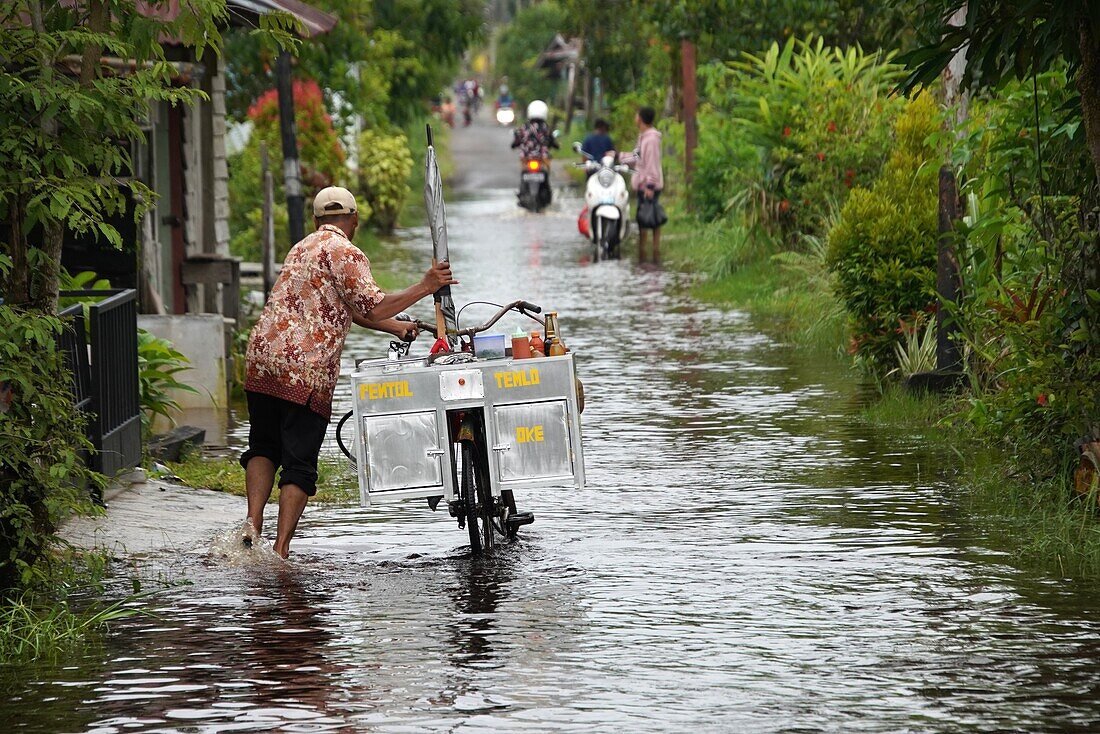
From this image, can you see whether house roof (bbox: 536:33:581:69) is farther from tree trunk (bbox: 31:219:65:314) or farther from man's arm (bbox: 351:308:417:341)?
tree trunk (bbox: 31:219:65:314)

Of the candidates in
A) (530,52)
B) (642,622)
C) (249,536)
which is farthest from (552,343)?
(530,52)

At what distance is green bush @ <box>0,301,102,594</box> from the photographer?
7.12 metres

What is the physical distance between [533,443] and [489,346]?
0.51m

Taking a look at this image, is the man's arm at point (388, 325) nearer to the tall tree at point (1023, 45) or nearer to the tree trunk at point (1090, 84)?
the tall tree at point (1023, 45)

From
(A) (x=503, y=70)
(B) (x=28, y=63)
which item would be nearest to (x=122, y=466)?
(B) (x=28, y=63)

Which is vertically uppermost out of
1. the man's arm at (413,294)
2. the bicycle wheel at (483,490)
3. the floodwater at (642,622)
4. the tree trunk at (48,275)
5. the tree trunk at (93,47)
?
the tree trunk at (93,47)

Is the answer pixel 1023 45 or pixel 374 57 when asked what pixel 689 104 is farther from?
pixel 1023 45

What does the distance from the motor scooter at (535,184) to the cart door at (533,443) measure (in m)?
26.8

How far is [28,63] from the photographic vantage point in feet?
25.6

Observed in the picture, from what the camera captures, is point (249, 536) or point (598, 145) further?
point (598, 145)

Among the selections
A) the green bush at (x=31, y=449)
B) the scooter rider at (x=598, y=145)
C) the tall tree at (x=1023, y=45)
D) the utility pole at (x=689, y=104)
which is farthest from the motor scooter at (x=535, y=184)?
the green bush at (x=31, y=449)

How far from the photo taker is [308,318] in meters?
8.46

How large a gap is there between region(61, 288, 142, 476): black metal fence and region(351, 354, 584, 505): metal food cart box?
1.49 metres

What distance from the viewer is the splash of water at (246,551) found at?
332 inches
